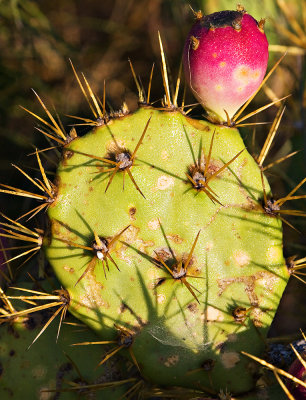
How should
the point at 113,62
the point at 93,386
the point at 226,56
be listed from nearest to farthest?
the point at 226,56
the point at 93,386
the point at 113,62

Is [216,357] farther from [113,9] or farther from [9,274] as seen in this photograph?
[113,9]

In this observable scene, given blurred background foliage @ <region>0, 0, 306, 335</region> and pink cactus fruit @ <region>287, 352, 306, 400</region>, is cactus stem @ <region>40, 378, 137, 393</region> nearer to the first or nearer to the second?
pink cactus fruit @ <region>287, 352, 306, 400</region>

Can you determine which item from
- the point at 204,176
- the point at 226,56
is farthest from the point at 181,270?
the point at 226,56

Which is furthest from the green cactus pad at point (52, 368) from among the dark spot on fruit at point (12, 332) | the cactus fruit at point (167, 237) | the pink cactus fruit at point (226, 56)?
the pink cactus fruit at point (226, 56)

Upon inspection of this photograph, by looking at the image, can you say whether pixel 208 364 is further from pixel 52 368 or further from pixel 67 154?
pixel 67 154

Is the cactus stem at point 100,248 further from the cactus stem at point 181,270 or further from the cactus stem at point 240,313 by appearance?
the cactus stem at point 240,313

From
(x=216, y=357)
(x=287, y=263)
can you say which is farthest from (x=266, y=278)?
(x=216, y=357)

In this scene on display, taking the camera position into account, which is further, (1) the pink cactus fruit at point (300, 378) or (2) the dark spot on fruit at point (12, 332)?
(2) the dark spot on fruit at point (12, 332)
